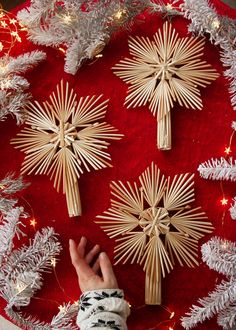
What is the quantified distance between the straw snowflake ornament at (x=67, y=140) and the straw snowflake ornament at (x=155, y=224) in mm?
100

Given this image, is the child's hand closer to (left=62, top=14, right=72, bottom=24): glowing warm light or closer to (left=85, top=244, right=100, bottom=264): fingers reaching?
(left=85, top=244, right=100, bottom=264): fingers reaching

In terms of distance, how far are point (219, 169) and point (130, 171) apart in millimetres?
223

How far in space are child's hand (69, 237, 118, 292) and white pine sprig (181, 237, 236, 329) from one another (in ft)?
0.69

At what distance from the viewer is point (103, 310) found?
1.06 metres

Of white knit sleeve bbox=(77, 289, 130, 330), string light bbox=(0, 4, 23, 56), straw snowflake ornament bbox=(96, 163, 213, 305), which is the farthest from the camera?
string light bbox=(0, 4, 23, 56)

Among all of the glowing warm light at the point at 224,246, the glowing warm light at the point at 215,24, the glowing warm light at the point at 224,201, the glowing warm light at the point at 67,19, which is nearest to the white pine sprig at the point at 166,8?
the glowing warm light at the point at 215,24

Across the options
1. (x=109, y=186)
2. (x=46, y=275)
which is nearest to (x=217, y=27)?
(x=109, y=186)

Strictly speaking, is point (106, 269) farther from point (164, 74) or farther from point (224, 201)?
point (164, 74)

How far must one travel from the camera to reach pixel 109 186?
3.89 ft

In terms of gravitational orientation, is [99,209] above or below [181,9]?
below

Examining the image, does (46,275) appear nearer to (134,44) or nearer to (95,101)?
(95,101)

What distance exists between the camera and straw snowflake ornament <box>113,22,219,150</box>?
118 cm

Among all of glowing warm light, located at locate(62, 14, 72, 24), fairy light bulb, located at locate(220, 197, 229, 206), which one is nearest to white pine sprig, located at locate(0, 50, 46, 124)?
glowing warm light, located at locate(62, 14, 72, 24)

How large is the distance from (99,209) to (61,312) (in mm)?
269
